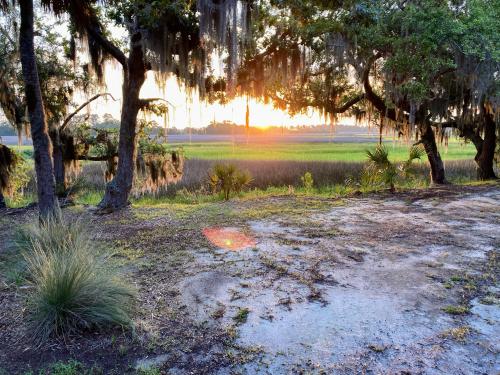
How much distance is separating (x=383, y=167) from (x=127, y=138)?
7009mm

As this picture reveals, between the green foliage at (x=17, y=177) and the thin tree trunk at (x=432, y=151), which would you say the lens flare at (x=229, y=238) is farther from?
the thin tree trunk at (x=432, y=151)

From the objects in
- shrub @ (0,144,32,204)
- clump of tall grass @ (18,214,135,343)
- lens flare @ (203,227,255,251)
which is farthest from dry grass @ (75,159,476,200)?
clump of tall grass @ (18,214,135,343)

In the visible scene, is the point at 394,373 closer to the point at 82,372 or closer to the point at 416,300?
the point at 416,300

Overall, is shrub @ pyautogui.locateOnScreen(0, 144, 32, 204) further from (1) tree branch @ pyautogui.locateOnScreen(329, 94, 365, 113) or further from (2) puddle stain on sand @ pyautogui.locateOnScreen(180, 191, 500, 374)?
(1) tree branch @ pyautogui.locateOnScreen(329, 94, 365, 113)

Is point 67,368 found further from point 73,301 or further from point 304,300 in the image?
point 304,300

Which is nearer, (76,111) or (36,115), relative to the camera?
(36,115)

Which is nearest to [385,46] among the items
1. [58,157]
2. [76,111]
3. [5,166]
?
[76,111]

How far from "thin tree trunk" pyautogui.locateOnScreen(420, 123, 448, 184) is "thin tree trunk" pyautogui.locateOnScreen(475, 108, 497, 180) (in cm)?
225

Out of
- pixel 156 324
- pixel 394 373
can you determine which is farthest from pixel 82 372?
pixel 394 373

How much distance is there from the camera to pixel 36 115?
625 cm

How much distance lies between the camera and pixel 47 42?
11.4 meters

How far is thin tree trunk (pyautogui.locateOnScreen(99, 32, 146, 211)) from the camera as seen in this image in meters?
9.43

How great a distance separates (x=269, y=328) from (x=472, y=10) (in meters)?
8.63

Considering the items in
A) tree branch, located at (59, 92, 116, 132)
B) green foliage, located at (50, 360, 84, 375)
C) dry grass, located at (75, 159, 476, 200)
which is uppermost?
tree branch, located at (59, 92, 116, 132)
